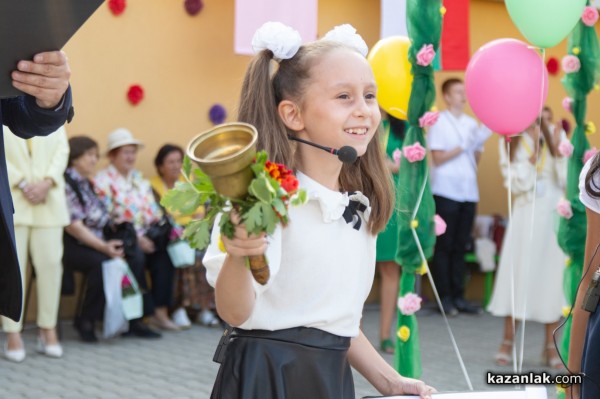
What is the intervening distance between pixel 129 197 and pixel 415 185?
3.23 m

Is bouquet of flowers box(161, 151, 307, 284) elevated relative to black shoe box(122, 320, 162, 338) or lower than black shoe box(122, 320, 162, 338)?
elevated

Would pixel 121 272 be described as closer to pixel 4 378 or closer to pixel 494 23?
pixel 4 378

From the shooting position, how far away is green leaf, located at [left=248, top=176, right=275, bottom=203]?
1.87 metres

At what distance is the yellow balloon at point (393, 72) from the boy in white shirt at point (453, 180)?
3.60 m

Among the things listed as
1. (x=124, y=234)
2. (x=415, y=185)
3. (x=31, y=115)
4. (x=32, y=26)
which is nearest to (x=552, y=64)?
(x=124, y=234)

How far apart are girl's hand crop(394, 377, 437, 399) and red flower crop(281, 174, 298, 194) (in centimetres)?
74

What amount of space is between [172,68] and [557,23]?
472 centimetres

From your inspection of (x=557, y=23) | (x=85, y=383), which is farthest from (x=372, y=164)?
(x=85, y=383)

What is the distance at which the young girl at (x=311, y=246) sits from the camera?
2385 mm

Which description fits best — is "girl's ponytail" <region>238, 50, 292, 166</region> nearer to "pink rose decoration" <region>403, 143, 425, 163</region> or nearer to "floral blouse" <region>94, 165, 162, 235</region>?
"pink rose decoration" <region>403, 143, 425, 163</region>

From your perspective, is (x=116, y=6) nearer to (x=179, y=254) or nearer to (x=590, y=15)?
(x=179, y=254)

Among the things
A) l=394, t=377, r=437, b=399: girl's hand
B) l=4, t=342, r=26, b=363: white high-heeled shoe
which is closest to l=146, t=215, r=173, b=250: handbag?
l=4, t=342, r=26, b=363: white high-heeled shoe

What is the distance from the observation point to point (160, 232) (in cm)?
787

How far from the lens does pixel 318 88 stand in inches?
99.3
